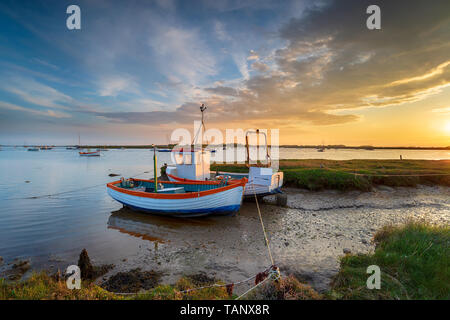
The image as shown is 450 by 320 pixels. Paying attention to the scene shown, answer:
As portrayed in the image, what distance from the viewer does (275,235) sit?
35.0ft

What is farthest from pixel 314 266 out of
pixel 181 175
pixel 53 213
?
pixel 53 213

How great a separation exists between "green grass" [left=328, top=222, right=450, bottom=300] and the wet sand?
1170 mm

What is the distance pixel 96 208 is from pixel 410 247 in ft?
64.1

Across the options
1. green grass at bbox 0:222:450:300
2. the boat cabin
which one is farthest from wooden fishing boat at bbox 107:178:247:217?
green grass at bbox 0:222:450:300

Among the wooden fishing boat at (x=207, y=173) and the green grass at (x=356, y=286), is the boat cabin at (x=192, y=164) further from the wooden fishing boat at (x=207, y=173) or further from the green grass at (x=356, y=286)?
the green grass at (x=356, y=286)

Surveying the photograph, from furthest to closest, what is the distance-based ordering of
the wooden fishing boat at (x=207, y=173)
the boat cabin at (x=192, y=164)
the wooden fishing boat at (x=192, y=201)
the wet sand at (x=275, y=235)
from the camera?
the boat cabin at (x=192, y=164), the wooden fishing boat at (x=207, y=173), the wooden fishing boat at (x=192, y=201), the wet sand at (x=275, y=235)

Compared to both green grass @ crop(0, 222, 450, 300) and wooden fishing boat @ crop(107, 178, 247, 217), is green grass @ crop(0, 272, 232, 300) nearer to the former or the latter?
green grass @ crop(0, 222, 450, 300)

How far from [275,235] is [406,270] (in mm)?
5942

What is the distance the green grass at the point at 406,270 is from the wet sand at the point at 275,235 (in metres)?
1.17

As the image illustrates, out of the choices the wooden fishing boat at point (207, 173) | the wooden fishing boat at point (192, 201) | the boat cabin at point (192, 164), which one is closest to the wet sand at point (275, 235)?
the wooden fishing boat at point (192, 201)

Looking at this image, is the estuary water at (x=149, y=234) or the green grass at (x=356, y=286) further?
the estuary water at (x=149, y=234)

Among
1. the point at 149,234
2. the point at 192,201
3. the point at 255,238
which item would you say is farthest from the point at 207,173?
the point at 255,238

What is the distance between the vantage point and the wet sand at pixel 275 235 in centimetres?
748

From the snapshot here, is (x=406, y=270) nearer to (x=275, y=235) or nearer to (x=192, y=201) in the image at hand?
(x=275, y=235)
